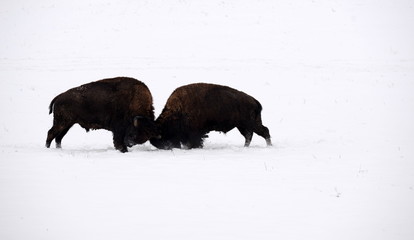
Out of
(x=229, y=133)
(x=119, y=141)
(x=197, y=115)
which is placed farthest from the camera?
(x=229, y=133)

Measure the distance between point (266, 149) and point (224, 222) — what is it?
196 inches

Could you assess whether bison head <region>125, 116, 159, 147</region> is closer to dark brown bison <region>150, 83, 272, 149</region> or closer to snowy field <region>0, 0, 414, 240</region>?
dark brown bison <region>150, 83, 272, 149</region>

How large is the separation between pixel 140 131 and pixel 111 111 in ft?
2.45

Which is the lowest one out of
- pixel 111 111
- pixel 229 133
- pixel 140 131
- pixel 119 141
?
pixel 229 133

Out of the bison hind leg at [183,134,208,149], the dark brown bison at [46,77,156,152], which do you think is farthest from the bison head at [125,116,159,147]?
the bison hind leg at [183,134,208,149]

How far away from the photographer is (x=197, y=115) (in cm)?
1110

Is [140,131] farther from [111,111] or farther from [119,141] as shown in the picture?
[111,111]

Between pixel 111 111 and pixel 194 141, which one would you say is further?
pixel 194 141

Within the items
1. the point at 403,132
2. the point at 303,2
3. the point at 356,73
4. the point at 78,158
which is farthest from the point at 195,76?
the point at 303,2

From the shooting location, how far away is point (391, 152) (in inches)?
396

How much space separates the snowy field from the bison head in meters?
0.38

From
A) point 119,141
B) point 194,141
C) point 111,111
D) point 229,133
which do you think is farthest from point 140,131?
point 229,133

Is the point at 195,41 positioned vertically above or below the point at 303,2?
below

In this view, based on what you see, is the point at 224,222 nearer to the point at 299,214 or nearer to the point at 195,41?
the point at 299,214
